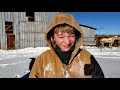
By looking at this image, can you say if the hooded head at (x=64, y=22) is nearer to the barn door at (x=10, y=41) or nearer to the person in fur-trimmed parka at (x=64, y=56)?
the person in fur-trimmed parka at (x=64, y=56)

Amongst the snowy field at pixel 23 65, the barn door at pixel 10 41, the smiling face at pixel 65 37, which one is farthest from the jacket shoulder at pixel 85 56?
the barn door at pixel 10 41

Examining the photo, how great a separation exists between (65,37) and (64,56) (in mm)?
154

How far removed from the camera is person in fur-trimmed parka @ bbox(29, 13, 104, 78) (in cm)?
192

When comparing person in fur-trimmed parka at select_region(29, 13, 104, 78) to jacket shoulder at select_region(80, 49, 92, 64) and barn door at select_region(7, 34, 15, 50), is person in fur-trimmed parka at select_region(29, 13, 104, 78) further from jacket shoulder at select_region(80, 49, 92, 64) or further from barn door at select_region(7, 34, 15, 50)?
barn door at select_region(7, 34, 15, 50)

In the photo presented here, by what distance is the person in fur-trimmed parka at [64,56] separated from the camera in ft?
6.31

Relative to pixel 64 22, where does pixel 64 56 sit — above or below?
below

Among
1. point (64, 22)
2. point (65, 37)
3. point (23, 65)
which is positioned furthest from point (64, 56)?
point (23, 65)

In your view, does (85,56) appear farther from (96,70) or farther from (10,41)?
(10,41)

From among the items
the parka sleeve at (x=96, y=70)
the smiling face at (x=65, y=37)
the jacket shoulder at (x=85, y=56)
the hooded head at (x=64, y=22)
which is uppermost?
the hooded head at (x=64, y=22)

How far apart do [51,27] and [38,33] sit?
10096 mm

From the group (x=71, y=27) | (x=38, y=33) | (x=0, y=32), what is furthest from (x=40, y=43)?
(x=71, y=27)

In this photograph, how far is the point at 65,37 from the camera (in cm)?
197

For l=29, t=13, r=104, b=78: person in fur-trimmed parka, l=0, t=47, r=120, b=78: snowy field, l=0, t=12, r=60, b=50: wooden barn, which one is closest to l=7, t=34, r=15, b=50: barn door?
l=0, t=12, r=60, b=50: wooden barn
